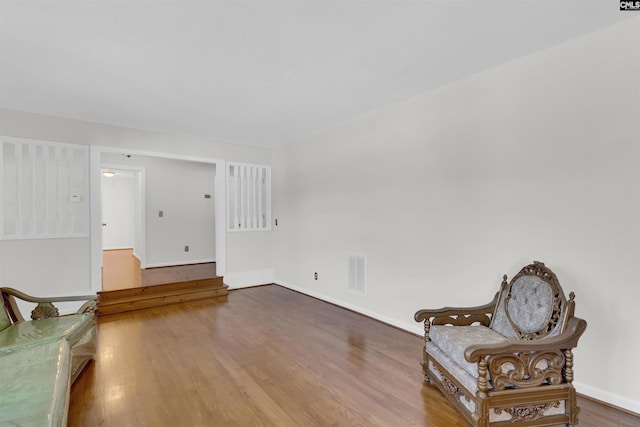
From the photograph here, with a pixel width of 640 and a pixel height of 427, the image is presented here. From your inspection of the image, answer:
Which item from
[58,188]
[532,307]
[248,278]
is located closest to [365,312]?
[532,307]

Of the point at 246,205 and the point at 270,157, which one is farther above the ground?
the point at 270,157

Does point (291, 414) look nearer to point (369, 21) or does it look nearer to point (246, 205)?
point (369, 21)

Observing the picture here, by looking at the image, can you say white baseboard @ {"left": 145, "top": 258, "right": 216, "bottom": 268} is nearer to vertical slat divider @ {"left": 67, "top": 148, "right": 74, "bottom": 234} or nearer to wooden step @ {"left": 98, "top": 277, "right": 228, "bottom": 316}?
wooden step @ {"left": 98, "top": 277, "right": 228, "bottom": 316}

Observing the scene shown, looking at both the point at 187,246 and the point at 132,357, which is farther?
the point at 187,246

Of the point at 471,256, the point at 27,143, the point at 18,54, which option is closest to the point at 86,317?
the point at 18,54

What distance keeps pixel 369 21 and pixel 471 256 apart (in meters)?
2.21

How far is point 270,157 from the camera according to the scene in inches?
232

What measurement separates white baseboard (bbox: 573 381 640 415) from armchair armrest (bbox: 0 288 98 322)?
13.7 ft

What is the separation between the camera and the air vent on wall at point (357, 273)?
13.0ft

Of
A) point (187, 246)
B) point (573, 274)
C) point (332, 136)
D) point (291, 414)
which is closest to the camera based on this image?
point (291, 414)

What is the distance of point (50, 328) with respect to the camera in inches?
→ 92.1

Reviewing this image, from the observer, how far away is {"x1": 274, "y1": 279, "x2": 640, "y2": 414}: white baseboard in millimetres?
1991

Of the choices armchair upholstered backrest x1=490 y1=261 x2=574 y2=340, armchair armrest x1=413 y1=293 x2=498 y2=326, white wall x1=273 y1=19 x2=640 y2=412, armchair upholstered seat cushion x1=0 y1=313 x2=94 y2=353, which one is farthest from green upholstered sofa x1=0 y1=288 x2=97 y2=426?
white wall x1=273 y1=19 x2=640 y2=412

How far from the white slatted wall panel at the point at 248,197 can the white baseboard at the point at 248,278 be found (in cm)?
83
